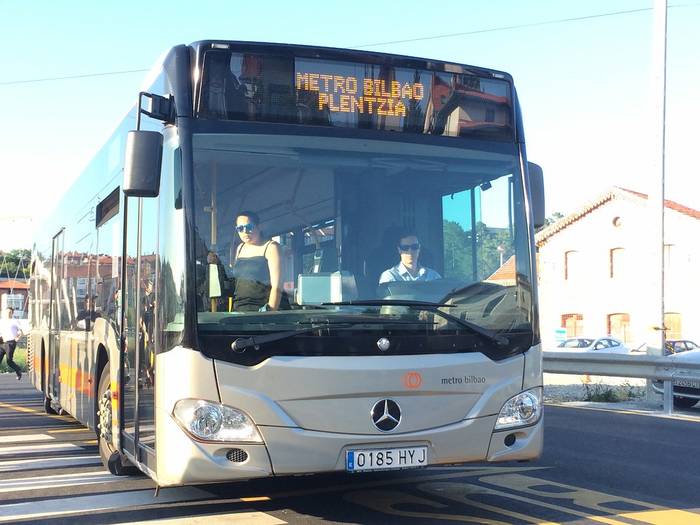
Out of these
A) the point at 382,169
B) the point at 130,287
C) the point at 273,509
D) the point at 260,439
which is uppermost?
the point at 382,169

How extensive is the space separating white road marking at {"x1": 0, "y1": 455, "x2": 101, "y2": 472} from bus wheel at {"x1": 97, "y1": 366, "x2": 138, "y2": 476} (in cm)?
91

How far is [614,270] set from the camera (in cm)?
5084

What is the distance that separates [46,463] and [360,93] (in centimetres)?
525

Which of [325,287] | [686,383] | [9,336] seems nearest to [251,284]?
[325,287]

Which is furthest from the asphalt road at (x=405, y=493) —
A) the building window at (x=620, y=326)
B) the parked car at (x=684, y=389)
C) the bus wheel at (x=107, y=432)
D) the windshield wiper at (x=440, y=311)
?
the building window at (x=620, y=326)

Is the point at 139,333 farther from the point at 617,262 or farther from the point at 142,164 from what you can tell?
the point at 617,262

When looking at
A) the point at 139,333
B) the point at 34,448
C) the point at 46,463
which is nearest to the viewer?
the point at 139,333

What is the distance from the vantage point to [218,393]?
556 cm

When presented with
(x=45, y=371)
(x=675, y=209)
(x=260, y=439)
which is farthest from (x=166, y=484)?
(x=675, y=209)

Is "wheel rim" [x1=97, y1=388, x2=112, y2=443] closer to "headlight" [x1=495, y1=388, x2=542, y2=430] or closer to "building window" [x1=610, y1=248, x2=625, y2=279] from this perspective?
"headlight" [x1=495, y1=388, x2=542, y2=430]

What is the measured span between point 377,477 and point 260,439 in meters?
2.58

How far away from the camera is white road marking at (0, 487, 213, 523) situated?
6840 millimetres

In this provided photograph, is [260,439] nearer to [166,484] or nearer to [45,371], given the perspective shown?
[166,484]

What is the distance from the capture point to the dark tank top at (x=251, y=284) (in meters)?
5.73
